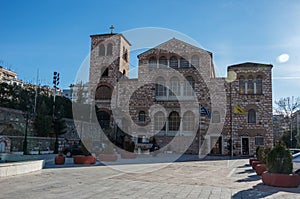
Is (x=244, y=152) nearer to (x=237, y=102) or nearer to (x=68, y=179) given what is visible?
(x=237, y=102)

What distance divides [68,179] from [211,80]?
20.4 meters

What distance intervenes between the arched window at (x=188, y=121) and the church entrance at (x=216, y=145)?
2.12 metres

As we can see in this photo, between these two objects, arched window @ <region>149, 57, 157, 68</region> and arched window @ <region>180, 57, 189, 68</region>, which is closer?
arched window @ <region>180, 57, 189, 68</region>

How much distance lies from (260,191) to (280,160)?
131 centimetres

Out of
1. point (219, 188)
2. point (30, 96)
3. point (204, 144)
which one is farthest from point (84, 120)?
point (219, 188)

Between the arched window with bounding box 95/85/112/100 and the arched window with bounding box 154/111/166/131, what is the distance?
5001mm

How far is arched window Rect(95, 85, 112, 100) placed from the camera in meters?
28.9

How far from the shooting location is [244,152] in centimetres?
2636

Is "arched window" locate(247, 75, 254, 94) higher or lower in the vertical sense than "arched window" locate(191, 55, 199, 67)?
lower

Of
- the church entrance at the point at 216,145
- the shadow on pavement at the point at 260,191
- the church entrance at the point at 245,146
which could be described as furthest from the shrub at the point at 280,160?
the church entrance at the point at 245,146

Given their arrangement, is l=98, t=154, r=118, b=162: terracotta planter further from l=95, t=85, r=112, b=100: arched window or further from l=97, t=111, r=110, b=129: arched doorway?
l=95, t=85, r=112, b=100: arched window

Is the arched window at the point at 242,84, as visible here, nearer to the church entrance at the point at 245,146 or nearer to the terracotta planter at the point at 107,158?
the church entrance at the point at 245,146

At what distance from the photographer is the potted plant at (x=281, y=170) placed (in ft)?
28.9

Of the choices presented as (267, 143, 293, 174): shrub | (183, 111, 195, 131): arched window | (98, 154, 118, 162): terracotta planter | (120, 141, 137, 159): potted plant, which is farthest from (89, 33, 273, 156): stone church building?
(267, 143, 293, 174): shrub
